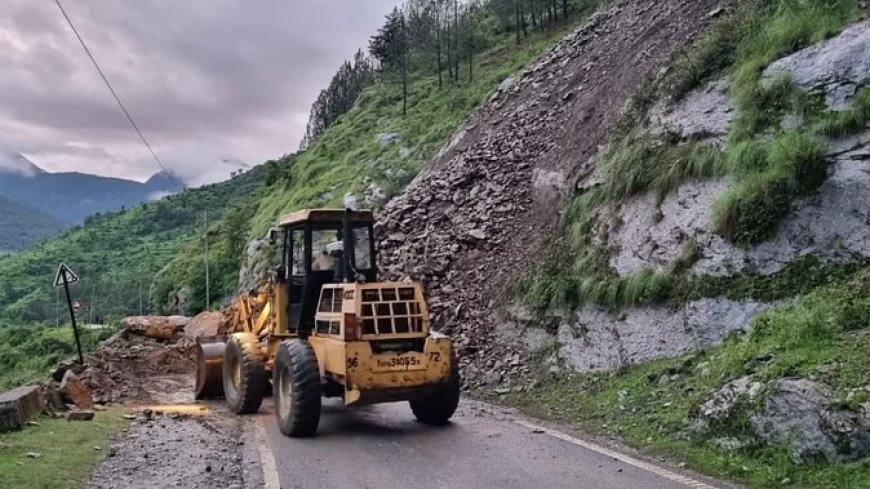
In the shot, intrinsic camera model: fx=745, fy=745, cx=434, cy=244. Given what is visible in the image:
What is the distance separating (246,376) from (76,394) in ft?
8.27

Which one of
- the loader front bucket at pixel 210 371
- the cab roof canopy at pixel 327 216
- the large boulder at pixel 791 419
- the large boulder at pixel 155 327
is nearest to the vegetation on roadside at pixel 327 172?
the large boulder at pixel 155 327

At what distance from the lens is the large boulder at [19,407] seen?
845cm

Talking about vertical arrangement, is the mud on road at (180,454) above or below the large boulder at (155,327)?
below

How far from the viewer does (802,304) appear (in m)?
8.98

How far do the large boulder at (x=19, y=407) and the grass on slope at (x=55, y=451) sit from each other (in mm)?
135

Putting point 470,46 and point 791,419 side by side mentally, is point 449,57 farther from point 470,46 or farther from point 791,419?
point 791,419

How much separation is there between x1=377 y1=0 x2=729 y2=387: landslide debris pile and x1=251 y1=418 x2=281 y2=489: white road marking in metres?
4.23

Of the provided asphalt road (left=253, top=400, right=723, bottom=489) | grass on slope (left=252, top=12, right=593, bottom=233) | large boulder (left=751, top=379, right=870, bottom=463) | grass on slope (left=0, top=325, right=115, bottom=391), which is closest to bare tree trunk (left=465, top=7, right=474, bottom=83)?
grass on slope (left=252, top=12, right=593, bottom=233)

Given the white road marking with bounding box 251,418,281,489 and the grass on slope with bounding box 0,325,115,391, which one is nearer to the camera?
the white road marking with bounding box 251,418,281,489

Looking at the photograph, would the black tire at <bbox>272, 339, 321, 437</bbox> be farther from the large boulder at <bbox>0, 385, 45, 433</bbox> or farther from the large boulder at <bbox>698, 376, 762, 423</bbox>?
the large boulder at <bbox>698, 376, 762, 423</bbox>

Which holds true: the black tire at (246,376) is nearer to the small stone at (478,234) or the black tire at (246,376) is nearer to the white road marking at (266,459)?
the white road marking at (266,459)

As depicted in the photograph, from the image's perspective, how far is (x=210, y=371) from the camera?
484 inches

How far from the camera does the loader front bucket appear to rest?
12.3m

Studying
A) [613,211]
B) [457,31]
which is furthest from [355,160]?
[613,211]
